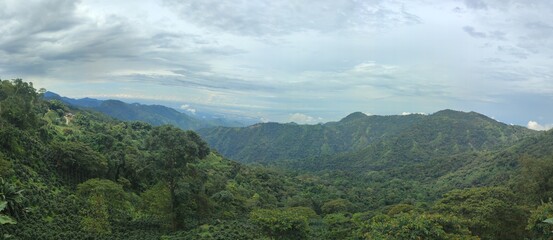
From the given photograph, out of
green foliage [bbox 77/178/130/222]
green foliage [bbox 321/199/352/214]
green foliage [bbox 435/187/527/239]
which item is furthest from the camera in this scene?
green foliage [bbox 321/199/352/214]

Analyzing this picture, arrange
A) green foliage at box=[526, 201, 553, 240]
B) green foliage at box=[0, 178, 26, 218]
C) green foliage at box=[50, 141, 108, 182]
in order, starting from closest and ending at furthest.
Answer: green foliage at box=[526, 201, 553, 240]
green foliage at box=[0, 178, 26, 218]
green foliage at box=[50, 141, 108, 182]

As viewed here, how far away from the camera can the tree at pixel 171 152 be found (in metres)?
40.9

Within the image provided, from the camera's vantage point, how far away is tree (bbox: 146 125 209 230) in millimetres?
40938

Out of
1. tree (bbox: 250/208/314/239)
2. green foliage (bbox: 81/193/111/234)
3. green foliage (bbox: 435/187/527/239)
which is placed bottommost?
green foliage (bbox: 81/193/111/234)

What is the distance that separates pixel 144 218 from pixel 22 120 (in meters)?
28.7

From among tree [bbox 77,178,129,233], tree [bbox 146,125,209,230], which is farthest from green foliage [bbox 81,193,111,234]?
tree [bbox 146,125,209,230]

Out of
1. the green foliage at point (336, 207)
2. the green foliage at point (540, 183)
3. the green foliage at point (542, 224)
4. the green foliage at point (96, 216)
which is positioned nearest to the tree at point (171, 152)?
the green foliage at point (96, 216)

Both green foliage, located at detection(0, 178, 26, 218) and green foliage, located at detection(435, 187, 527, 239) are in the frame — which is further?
green foliage, located at detection(435, 187, 527, 239)

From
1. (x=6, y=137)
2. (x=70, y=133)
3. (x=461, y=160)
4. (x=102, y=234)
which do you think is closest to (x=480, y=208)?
(x=102, y=234)

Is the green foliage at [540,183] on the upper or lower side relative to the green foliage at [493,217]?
upper

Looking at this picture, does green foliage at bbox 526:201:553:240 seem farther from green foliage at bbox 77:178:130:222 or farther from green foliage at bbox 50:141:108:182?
green foliage at bbox 50:141:108:182

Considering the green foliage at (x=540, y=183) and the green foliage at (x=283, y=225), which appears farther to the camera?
the green foliage at (x=540, y=183)

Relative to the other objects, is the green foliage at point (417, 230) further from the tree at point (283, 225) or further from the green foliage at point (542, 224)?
the tree at point (283, 225)

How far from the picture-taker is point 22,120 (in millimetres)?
59906
